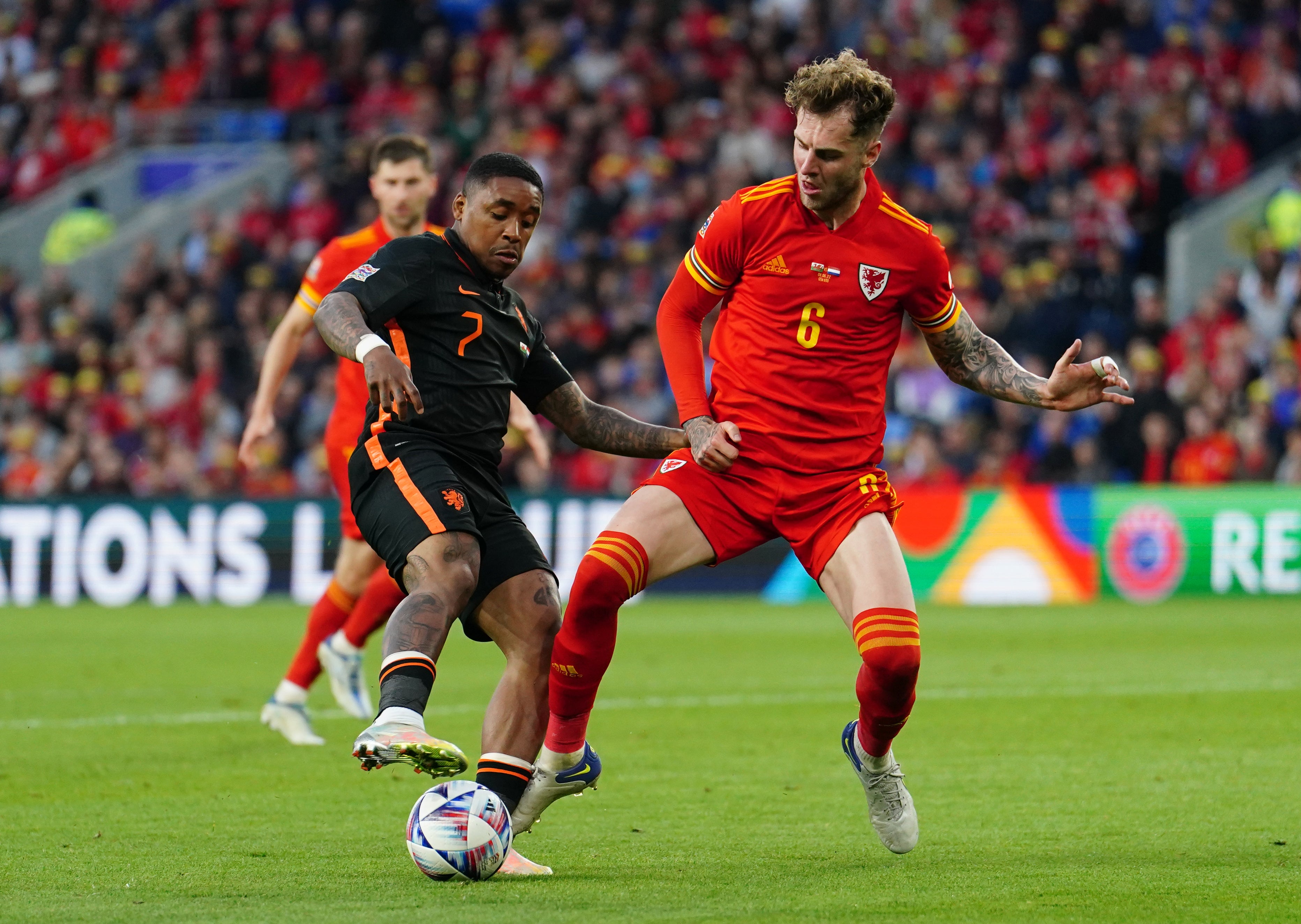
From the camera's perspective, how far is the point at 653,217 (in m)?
22.0

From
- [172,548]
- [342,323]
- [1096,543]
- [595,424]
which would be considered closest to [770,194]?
[595,424]

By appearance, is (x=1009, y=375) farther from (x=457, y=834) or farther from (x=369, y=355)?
(x=457, y=834)

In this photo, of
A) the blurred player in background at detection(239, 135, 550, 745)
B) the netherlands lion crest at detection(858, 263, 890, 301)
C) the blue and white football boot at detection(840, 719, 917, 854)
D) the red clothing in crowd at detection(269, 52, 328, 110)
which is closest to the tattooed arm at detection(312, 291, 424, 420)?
the netherlands lion crest at detection(858, 263, 890, 301)

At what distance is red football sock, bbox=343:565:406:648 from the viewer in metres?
8.75

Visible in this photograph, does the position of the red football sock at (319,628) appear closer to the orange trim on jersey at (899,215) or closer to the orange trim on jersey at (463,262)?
the orange trim on jersey at (463,262)

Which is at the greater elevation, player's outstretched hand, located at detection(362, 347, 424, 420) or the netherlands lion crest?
the netherlands lion crest

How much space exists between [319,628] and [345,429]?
0.99 m

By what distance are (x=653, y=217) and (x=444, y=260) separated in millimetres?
16406

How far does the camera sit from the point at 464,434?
5680 millimetres

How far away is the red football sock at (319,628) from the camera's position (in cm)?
868

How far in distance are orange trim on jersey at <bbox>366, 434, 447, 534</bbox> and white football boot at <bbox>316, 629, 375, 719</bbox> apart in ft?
11.0

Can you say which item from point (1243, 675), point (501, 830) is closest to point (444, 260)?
point (501, 830)

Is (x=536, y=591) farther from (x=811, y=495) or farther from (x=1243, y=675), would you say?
(x=1243, y=675)

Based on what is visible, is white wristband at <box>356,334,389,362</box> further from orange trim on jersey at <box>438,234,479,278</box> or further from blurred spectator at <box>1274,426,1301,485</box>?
blurred spectator at <box>1274,426,1301,485</box>
